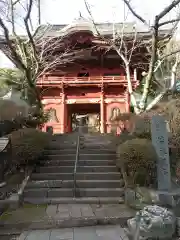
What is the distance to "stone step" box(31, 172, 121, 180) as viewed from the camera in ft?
27.0

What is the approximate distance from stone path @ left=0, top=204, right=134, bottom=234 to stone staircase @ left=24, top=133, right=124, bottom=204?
44 cm

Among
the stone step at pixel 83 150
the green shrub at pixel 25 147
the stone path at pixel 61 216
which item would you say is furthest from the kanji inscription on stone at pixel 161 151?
the green shrub at pixel 25 147

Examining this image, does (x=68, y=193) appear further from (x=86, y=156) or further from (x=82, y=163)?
(x=86, y=156)

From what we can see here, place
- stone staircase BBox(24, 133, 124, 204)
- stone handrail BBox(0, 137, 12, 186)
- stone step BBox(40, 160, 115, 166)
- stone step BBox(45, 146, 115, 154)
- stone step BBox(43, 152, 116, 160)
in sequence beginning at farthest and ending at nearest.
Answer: stone step BBox(45, 146, 115, 154) → stone step BBox(43, 152, 116, 160) → stone step BBox(40, 160, 115, 166) → stone handrail BBox(0, 137, 12, 186) → stone staircase BBox(24, 133, 124, 204)

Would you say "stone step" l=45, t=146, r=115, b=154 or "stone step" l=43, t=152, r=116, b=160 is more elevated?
"stone step" l=45, t=146, r=115, b=154

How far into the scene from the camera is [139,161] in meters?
7.20

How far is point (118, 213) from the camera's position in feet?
20.1

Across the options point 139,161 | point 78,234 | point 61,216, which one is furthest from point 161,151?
point 78,234

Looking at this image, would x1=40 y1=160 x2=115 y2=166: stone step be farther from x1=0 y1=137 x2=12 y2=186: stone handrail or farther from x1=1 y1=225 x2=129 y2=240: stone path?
x1=1 y1=225 x2=129 y2=240: stone path

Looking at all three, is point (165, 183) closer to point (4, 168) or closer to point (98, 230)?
point (98, 230)

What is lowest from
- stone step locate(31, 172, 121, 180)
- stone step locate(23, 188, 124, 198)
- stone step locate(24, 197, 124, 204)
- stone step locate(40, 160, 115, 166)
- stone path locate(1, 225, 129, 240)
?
stone path locate(1, 225, 129, 240)

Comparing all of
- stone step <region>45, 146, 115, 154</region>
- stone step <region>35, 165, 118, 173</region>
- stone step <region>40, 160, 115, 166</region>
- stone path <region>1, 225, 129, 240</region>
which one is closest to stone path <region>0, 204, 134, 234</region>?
stone path <region>1, 225, 129, 240</region>

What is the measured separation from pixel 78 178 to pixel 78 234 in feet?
10.1

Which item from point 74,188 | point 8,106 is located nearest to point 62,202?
point 74,188
